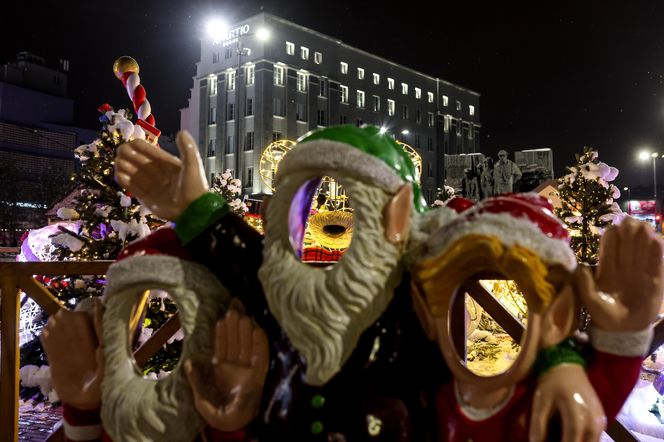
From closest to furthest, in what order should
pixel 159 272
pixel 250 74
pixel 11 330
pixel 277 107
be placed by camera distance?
1. pixel 159 272
2. pixel 11 330
3. pixel 277 107
4. pixel 250 74

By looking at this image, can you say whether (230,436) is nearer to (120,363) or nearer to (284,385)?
(284,385)

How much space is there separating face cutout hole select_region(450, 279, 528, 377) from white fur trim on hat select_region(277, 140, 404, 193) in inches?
40.4

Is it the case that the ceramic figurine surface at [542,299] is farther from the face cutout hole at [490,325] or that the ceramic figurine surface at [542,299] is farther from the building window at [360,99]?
the building window at [360,99]

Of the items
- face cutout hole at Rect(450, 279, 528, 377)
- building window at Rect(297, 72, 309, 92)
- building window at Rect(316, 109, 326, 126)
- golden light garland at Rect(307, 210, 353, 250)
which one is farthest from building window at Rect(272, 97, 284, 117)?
golden light garland at Rect(307, 210, 353, 250)

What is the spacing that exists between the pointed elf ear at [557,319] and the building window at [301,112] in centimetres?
2770

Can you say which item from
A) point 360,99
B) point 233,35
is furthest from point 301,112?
point 233,35

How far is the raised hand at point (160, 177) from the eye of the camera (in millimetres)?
1341

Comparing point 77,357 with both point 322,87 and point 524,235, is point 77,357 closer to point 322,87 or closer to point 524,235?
point 524,235

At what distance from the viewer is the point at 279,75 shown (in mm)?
27922

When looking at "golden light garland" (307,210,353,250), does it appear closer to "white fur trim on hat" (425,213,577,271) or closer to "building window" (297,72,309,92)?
"white fur trim on hat" (425,213,577,271)

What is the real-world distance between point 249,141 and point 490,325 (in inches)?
838

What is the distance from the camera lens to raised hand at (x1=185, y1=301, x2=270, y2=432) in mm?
1242

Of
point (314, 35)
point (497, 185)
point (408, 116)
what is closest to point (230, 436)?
point (497, 185)

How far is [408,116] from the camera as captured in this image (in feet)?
116
